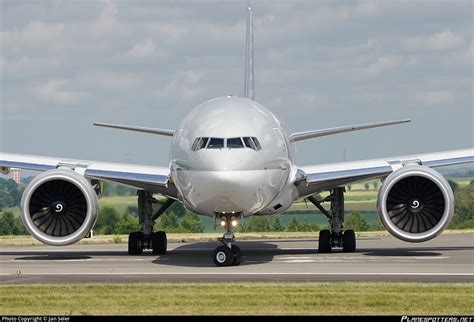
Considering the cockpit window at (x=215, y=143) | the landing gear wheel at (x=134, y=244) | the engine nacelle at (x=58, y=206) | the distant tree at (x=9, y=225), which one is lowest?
the landing gear wheel at (x=134, y=244)

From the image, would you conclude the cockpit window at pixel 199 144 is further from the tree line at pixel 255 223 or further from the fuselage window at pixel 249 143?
the tree line at pixel 255 223

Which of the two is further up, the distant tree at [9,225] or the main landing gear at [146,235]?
the distant tree at [9,225]

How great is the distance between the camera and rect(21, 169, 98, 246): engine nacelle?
26594mm

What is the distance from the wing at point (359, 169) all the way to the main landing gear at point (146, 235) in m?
4.26

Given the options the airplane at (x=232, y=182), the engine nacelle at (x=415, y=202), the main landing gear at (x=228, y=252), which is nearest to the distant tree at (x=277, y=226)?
the airplane at (x=232, y=182)

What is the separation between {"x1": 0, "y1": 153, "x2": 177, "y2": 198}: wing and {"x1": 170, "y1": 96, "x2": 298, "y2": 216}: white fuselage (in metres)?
1.79

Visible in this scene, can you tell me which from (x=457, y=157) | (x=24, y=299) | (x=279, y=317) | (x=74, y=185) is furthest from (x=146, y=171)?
(x=279, y=317)

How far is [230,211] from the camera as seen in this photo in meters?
24.0

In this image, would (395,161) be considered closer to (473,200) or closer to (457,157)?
(457,157)

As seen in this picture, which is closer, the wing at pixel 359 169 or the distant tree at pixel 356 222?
the wing at pixel 359 169

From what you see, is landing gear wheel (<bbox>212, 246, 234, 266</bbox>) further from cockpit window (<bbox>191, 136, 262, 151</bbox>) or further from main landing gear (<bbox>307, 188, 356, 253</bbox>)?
main landing gear (<bbox>307, 188, 356, 253</bbox>)

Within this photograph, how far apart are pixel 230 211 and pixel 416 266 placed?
431cm

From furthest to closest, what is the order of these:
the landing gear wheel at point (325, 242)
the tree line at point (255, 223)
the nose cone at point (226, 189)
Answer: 1. the tree line at point (255, 223)
2. the landing gear wheel at point (325, 242)
3. the nose cone at point (226, 189)

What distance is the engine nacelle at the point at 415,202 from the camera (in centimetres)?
2614
